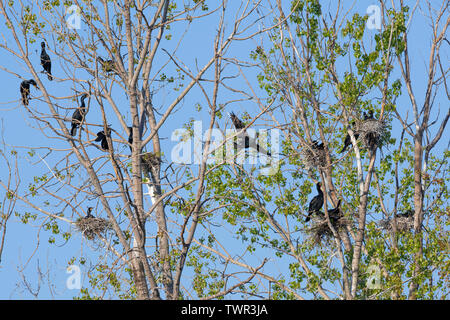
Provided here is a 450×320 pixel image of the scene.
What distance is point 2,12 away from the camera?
1877 centimetres

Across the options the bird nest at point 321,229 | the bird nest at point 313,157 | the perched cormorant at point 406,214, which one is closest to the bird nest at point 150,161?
the bird nest at point 313,157

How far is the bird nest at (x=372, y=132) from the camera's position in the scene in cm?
1980

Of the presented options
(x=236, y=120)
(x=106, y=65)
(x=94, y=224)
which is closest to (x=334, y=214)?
(x=236, y=120)

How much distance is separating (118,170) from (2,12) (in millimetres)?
4961

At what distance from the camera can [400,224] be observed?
21.0m

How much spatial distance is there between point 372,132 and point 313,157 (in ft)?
4.58

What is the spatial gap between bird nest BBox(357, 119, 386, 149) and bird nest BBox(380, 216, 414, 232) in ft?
6.84

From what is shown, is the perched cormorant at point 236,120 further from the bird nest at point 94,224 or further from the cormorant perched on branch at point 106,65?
the bird nest at point 94,224

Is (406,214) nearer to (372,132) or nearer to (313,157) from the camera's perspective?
(372,132)

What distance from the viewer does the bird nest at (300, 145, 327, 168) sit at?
19.9 meters

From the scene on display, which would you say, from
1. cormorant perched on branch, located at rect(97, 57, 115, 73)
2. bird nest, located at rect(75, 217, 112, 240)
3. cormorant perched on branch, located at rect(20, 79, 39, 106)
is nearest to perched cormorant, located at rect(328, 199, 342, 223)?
bird nest, located at rect(75, 217, 112, 240)

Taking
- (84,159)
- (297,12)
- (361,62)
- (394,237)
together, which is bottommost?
(394,237)
